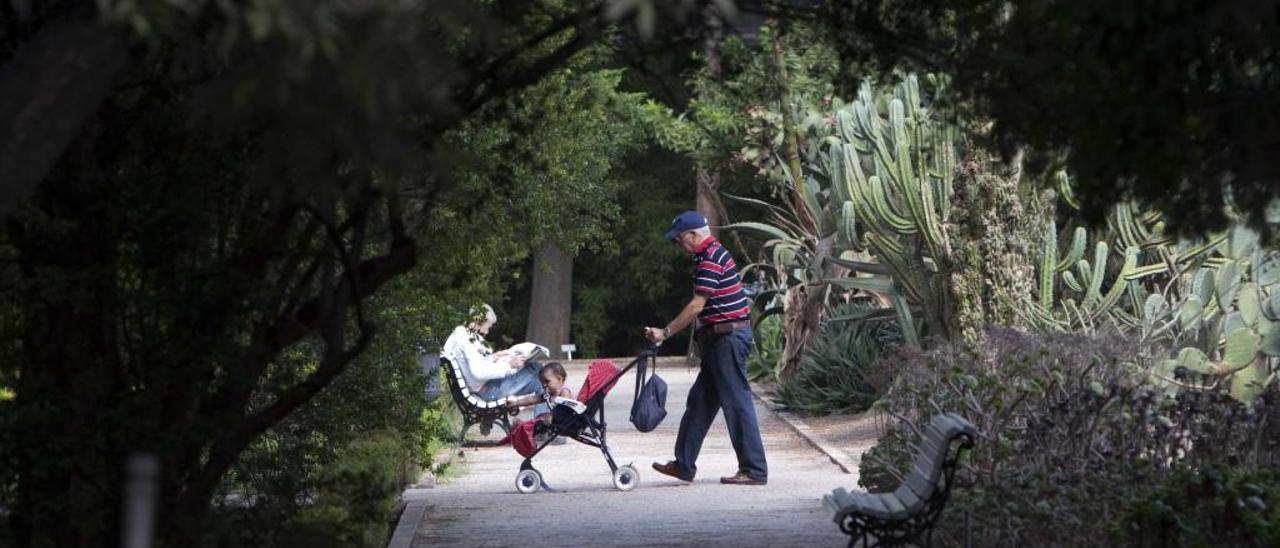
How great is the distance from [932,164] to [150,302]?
11363 millimetres

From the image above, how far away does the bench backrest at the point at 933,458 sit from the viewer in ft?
27.2

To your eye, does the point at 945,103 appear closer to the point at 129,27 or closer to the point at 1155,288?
the point at 129,27

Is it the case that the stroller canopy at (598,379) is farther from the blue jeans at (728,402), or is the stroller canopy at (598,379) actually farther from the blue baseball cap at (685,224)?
the blue baseball cap at (685,224)

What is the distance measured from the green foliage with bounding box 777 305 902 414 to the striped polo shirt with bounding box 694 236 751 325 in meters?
7.08

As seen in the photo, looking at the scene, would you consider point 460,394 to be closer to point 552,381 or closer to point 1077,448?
point 552,381

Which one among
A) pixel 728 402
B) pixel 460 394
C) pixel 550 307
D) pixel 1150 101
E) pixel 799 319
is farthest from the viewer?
pixel 550 307

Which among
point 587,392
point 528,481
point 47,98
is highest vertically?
point 47,98

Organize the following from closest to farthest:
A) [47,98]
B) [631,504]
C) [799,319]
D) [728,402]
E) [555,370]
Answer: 1. [47,98]
2. [631,504]
3. [728,402]
4. [555,370]
5. [799,319]

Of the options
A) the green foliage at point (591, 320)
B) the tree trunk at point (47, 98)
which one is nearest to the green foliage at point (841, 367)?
the tree trunk at point (47, 98)

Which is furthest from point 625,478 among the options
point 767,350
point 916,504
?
point 767,350

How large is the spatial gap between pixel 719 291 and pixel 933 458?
190 inches

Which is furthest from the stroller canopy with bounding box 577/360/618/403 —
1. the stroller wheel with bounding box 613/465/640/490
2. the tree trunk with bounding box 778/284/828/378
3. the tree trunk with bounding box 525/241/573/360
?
the tree trunk with bounding box 525/241/573/360

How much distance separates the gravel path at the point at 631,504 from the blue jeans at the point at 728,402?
0.76ft

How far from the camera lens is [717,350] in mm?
13242
